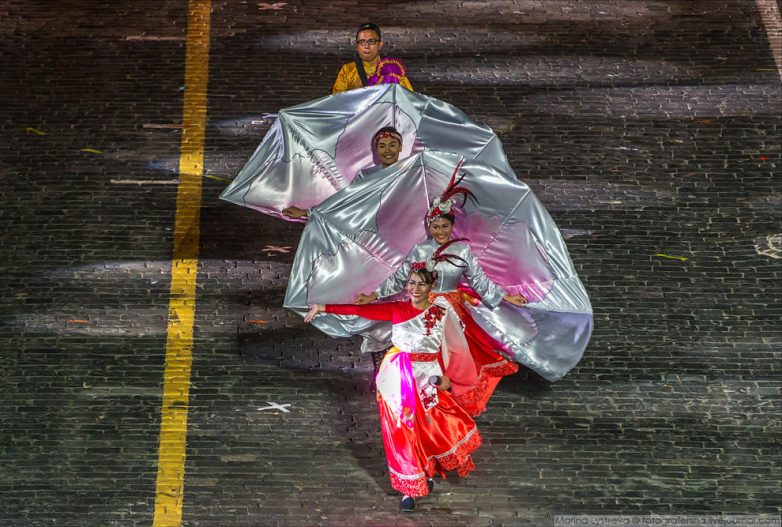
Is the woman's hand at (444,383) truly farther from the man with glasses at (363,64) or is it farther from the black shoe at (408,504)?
the man with glasses at (363,64)

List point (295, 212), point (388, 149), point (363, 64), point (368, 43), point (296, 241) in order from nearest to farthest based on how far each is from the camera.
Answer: point (388, 149)
point (295, 212)
point (368, 43)
point (363, 64)
point (296, 241)

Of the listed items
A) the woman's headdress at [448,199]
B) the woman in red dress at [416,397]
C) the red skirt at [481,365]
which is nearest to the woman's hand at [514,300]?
the red skirt at [481,365]

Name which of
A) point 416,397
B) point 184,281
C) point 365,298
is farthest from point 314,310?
point 184,281

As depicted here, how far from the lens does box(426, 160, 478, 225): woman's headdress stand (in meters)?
7.52

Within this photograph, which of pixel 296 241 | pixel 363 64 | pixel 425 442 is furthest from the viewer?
pixel 296 241

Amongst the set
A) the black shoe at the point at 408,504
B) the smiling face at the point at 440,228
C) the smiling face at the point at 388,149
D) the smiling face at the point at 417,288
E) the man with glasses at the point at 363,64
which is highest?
the man with glasses at the point at 363,64

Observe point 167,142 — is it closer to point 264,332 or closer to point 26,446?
point 264,332

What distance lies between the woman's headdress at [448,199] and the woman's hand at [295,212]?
1018 mm

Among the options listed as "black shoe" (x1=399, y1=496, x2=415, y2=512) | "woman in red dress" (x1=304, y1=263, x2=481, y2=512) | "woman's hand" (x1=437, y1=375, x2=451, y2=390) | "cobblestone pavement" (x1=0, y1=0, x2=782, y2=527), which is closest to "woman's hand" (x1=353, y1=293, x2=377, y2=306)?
"woman in red dress" (x1=304, y1=263, x2=481, y2=512)

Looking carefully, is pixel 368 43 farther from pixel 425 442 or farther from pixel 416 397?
pixel 425 442

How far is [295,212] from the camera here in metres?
8.35

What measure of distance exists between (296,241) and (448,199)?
180cm

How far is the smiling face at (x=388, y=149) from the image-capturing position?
26.5ft

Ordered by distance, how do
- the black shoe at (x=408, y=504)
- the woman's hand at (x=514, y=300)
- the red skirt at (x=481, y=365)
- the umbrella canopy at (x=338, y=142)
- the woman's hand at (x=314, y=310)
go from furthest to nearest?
the umbrella canopy at (x=338, y=142)
the red skirt at (x=481, y=365)
the woman's hand at (x=514, y=300)
the black shoe at (x=408, y=504)
the woman's hand at (x=314, y=310)
